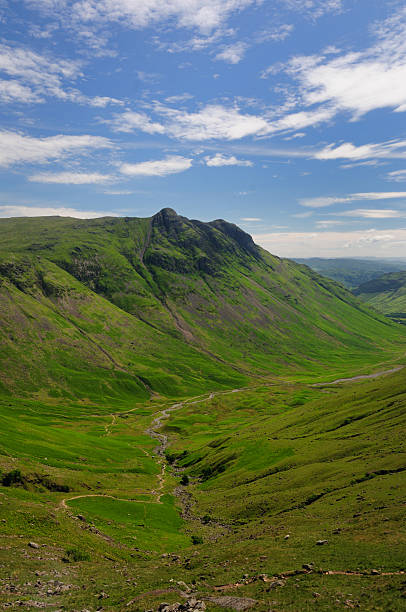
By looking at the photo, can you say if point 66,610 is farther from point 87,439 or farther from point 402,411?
point 87,439

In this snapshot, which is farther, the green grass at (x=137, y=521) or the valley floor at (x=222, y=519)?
the green grass at (x=137, y=521)

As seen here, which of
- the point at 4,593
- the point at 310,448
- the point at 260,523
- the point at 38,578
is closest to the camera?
the point at 4,593

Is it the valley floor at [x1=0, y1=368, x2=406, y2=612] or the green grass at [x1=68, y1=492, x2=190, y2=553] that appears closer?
the valley floor at [x1=0, y1=368, x2=406, y2=612]

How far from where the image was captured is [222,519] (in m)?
72.6

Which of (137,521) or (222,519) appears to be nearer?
(137,521)

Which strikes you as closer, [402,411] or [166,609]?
[166,609]

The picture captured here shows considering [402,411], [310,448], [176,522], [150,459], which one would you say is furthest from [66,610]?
[150,459]

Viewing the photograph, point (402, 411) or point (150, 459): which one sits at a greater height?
point (402, 411)

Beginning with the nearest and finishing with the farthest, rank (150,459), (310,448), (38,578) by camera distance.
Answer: (38,578) < (310,448) < (150,459)

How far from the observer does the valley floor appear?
3145 centimetres

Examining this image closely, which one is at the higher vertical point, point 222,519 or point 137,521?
point 137,521

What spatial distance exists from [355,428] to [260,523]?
53.6m

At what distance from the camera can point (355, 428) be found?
101m

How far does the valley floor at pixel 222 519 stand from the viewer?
103ft
